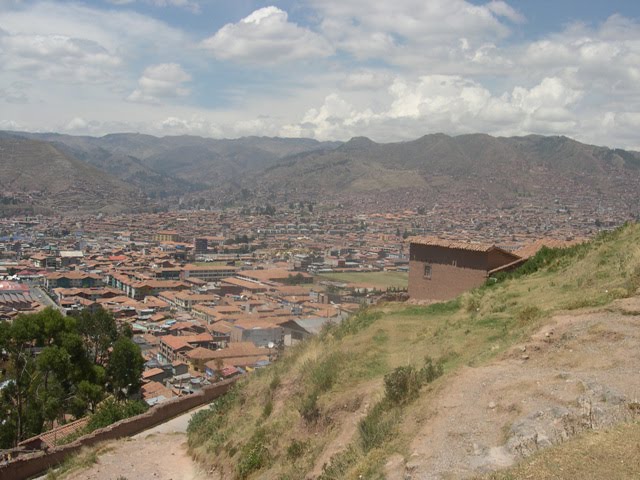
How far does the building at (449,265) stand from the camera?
587 inches

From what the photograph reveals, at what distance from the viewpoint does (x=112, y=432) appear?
11445 millimetres

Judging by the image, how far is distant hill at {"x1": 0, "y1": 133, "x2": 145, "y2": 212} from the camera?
125 meters

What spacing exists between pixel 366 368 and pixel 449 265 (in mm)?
7751

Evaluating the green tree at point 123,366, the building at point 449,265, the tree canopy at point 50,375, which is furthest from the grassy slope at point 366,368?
the green tree at point 123,366

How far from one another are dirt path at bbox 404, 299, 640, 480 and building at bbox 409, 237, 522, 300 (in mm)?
7756

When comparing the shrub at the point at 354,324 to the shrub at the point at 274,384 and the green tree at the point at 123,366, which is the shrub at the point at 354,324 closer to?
the shrub at the point at 274,384

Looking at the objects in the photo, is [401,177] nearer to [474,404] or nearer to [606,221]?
[606,221]

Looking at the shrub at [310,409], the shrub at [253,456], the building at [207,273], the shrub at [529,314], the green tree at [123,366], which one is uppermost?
the shrub at [529,314]

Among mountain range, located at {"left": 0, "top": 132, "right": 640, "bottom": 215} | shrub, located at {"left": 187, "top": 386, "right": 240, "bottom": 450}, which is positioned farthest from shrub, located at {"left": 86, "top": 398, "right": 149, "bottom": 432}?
mountain range, located at {"left": 0, "top": 132, "right": 640, "bottom": 215}

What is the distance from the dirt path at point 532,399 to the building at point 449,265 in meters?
7.76

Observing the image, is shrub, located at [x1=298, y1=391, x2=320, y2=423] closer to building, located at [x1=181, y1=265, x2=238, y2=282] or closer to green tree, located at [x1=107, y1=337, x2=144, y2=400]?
green tree, located at [x1=107, y1=337, x2=144, y2=400]

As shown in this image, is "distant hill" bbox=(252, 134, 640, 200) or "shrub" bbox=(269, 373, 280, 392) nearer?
"shrub" bbox=(269, 373, 280, 392)

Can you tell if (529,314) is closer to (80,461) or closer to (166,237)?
(80,461)

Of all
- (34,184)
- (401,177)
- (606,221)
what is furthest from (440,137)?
A: (34,184)
